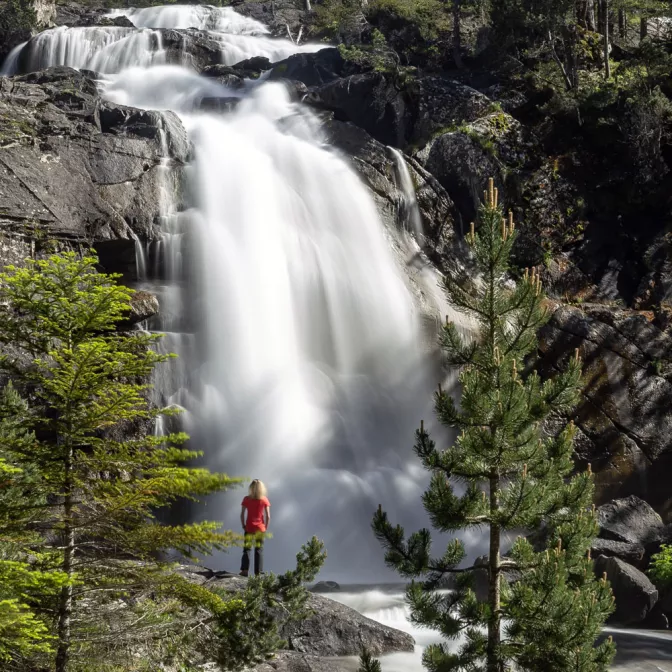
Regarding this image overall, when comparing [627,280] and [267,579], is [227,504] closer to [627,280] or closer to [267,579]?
[267,579]

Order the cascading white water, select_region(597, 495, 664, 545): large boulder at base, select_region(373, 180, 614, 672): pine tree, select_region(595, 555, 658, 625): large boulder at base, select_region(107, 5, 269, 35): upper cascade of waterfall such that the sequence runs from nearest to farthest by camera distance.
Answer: select_region(373, 180, 614, 672): pine tree
select_region(595, 555, 658, 625): large boulder at base
select_region(597, 495, 664, 545): large boulder at base
the cascading white water
select_region(107, 5, 269, 35): upper cascade of waterfall

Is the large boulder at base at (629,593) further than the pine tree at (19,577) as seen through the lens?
Yes

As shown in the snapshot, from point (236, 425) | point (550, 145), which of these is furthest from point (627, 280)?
point (236, 425)

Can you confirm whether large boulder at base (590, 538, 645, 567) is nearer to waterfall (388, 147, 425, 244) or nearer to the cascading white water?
waterfall (388, 147, 425, 244)

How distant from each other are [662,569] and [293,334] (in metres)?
9.52

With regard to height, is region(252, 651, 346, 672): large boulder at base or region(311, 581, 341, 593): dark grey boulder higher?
region(311, 581, 341, 593): dark grey boulder

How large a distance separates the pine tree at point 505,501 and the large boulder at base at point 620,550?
296 inches

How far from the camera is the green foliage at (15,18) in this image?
3053 cm

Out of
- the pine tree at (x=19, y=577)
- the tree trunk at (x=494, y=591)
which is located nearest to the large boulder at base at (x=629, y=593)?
the tree trunk at (x=494, y=591)

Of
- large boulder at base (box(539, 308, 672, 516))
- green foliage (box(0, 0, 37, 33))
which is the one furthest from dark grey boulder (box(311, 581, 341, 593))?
green foliage (box(0, 0, 37, 33))

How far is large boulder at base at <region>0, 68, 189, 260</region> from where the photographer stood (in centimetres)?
1628

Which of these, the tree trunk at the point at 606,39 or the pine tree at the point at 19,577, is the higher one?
the tree trunk at the point at 606,39

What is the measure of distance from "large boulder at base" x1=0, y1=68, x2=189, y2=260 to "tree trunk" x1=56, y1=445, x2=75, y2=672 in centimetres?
1191

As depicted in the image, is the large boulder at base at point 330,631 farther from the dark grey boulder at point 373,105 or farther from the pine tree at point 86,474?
the dark grey boulder at point 373,105
